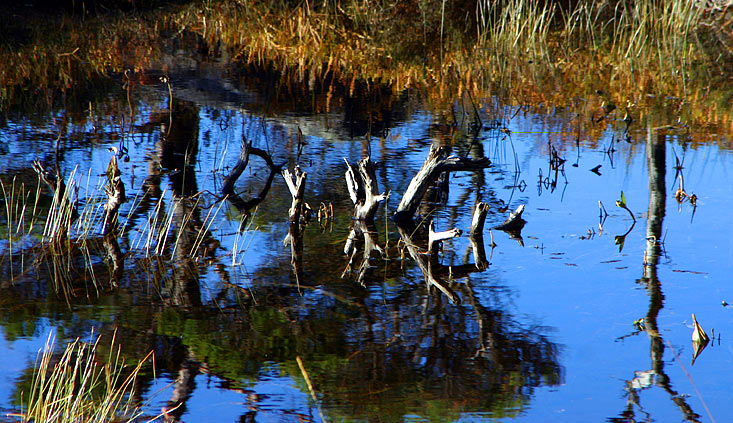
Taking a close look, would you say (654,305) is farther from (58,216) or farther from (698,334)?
(58,216)

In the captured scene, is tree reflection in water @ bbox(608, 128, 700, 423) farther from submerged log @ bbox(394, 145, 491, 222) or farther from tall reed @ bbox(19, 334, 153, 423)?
tall reed @ bbox(19, 334, 153, 423)

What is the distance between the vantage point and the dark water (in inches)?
171

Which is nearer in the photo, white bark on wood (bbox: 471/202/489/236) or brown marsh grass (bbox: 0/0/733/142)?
white bark on wood (bbox: 471/202/489/236)

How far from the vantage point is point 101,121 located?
1019 cm

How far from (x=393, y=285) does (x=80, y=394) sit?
2.73 meters

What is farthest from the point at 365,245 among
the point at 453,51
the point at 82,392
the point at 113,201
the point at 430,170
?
the point at 453,51

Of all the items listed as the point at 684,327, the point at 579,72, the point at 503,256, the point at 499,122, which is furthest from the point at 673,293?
the point at 579,72

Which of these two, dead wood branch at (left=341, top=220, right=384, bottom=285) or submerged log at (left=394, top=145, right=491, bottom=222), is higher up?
submerged log at (left=394, top=145, right=491, bottom=222)

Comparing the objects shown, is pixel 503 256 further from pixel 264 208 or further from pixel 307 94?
pixel 307 94

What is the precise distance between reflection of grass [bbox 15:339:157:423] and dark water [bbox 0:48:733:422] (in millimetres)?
132

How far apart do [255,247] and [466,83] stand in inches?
268

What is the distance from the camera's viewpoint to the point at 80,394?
Result: 11.2 ft

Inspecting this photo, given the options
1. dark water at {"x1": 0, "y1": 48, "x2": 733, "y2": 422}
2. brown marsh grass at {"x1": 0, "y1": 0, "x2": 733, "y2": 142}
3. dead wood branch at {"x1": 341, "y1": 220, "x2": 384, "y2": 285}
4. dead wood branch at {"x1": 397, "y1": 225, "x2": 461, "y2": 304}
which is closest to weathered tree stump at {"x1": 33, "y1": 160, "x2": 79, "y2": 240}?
dark water at {"x1": 0, "y1": 48, "x2": 733, "y2": 422}

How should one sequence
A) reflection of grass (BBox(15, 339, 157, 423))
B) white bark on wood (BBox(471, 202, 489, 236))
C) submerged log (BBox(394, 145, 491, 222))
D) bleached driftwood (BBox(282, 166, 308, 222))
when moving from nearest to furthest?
reflection of grass (BBox(15, 339, 157, 423)) < white bark on wood (BBox(471, 202, 489, 236)) < bleached driftwood (BBox(282, 166, 308, 222)) < submerged log (BBox(394, 145, 491, 222))
